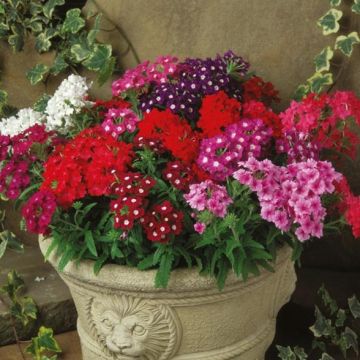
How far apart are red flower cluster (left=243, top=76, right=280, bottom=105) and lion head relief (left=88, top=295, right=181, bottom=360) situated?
81 centimetres

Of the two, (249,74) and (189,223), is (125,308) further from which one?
(249,74)

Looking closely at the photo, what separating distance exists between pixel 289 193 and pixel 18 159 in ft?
2.64

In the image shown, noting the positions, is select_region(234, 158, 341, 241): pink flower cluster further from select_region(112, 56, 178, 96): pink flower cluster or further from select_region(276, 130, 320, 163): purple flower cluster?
select_region(112, 56, 178, 96): pink flower cluster

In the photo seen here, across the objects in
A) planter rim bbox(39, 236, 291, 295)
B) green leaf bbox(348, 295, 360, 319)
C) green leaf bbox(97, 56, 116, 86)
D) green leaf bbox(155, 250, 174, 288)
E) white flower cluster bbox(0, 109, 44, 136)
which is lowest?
green leaf bbox(348, 295, 360, 319)

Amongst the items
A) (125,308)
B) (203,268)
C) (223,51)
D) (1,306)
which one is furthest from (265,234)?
(1,306)

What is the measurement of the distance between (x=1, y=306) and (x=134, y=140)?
3.36ft

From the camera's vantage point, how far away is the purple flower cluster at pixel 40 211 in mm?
2016

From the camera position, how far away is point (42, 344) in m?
2.70

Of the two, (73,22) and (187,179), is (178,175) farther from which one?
(73,22)

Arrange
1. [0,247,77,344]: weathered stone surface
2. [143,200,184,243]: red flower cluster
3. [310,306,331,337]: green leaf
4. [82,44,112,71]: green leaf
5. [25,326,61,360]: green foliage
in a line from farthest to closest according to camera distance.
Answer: [82,44,112,71]: green leaf, [0,247,77,344]: weathered stone surface, [25,326,61,360]: green foliage, [310,306,331,337]: green leaf, [143,200,184,243]: red flower cluster

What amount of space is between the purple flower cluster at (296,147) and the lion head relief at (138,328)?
1.87 feet

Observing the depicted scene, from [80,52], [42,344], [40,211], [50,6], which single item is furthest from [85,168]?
[50,6]

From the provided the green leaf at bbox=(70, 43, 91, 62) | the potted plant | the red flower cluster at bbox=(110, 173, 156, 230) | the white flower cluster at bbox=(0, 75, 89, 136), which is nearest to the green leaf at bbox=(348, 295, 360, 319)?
the potted plant

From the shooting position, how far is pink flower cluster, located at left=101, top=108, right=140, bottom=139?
227 centimetres
